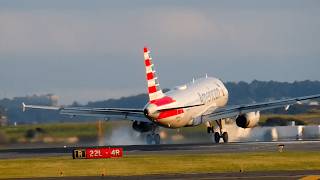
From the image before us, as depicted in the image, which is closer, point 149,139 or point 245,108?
point 245,108

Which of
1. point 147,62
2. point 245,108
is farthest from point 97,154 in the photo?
point 245,108

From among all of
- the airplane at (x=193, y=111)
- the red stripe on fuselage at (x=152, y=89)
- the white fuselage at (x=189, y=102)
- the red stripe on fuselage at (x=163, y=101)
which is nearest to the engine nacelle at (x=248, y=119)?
the airplane at (x=193, y=111)

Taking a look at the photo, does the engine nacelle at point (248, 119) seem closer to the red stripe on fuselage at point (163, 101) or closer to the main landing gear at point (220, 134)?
the main landing gear at point (220, 134)

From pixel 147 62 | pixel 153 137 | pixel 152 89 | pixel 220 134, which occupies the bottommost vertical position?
pixel 220 134

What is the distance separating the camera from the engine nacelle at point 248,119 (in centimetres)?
9421

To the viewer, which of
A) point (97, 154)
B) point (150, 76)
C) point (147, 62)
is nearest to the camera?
point (97, 154)

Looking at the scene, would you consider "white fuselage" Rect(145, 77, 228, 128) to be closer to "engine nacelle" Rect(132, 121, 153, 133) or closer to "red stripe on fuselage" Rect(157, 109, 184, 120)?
"red stripe on fuselage" Rect(157, 109, 184, 120)

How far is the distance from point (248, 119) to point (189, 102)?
5800 millimetres

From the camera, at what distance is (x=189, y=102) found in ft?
306

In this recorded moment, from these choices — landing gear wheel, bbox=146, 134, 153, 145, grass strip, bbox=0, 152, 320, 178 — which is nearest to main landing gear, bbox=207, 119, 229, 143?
landing gear wheel, bbox=146, 134, 153, 145

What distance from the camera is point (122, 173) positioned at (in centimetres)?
5719

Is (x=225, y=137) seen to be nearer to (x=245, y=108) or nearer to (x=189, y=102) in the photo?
(x=245, y=108)

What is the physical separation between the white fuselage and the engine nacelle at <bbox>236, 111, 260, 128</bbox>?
12.8 ft

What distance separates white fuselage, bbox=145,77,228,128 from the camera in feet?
284
